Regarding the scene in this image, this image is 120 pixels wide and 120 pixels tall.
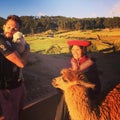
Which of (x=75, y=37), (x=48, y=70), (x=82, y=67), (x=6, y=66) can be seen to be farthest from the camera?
(x=48, y=70)

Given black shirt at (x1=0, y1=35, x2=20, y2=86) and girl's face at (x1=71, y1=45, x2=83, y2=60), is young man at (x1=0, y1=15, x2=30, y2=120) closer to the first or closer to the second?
black shirt at (x1=0, y1=35, x2=20, y2=86)

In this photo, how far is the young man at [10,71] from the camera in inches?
79.4

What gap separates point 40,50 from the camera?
199 inches

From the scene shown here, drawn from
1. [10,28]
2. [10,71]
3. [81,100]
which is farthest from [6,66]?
[81,100]

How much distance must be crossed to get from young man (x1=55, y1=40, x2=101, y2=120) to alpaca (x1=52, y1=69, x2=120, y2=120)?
0.09 metres

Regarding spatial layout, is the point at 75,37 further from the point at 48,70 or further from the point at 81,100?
the point at 81,100

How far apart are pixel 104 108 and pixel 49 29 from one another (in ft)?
8.10

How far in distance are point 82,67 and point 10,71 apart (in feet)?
2.20

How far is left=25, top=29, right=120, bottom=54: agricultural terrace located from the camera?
15.3 ft

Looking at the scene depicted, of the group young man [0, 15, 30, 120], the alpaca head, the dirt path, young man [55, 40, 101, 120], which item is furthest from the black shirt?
the dirt path

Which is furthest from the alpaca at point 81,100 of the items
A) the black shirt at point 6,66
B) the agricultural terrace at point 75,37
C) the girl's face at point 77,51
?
the agricultural terrace at point 75,37

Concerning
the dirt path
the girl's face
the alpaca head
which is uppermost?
the girl's face

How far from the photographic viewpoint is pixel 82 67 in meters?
2.54

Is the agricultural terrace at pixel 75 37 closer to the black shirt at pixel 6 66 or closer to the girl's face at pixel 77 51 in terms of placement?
the girl's face at pixel 77 51
